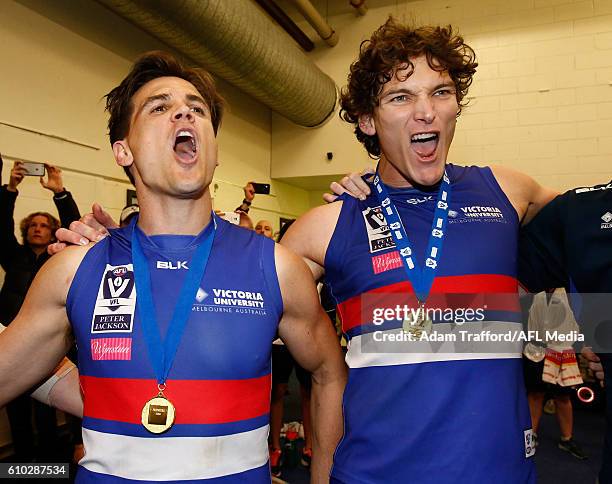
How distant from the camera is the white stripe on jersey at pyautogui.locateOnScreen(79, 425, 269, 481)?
1148mm

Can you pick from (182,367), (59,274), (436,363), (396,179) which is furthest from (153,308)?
(396,179)

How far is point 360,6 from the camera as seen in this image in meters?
7.44

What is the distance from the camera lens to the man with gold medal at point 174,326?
3.88ft

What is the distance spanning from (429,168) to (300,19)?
7.49m

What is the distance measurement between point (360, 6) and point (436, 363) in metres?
7.34

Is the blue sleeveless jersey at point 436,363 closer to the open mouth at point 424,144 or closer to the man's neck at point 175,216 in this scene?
the open mouth at point 424,144

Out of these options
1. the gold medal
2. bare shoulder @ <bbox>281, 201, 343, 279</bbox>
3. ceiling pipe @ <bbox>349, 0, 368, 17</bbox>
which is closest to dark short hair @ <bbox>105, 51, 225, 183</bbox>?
bare shoulder @ <bbox>281, 201, 343, 279</bbox>

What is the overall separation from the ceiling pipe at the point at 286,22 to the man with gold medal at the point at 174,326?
5802mm

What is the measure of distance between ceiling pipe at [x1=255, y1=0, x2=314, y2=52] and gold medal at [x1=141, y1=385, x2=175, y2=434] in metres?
6.57

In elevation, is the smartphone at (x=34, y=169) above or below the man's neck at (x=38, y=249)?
above

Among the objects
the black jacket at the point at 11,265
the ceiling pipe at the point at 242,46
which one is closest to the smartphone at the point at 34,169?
the black jacket at the point at 11,265

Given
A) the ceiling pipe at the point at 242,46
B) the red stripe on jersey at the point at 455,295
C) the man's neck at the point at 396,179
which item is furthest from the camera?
the ceiling pipe at the point at 242,46

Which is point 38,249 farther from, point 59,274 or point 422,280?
point 422,280

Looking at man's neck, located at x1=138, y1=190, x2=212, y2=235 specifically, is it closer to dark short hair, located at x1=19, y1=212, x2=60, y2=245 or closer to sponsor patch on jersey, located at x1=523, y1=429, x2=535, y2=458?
sponsor patch on jersey, located at x1=523, y1=429, x2=535, y2=458
